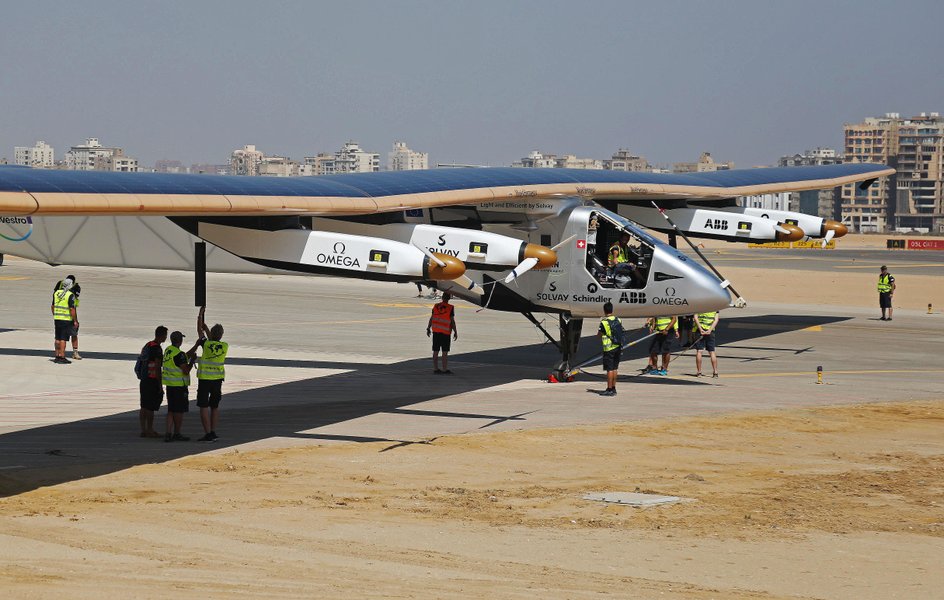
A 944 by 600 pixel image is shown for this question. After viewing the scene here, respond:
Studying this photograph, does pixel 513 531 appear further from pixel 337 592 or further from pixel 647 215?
pixel 647 215

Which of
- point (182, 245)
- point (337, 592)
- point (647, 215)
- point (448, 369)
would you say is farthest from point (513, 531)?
point (647, 215)

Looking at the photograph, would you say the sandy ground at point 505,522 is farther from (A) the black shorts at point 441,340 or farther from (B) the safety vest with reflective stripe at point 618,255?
(A) the black shorts at point 441,340

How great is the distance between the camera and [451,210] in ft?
93.2

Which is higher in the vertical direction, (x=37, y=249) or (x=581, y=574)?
(x=37, y=249)

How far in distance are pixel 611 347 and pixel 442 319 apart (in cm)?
501

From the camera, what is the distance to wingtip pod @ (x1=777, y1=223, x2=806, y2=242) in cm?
3481

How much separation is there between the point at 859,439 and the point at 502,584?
11.7m

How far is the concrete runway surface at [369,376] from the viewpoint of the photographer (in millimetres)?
22031

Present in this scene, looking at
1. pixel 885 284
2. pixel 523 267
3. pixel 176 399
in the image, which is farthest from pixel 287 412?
pixel 885 284

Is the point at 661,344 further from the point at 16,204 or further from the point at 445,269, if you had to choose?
the point at 16,204

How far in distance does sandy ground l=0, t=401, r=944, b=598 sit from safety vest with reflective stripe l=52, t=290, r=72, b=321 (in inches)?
484

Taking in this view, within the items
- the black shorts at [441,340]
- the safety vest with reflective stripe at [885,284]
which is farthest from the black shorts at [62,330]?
the safety vest with reflective stripe at [885,284]

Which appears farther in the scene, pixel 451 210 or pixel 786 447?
pixel 451 210

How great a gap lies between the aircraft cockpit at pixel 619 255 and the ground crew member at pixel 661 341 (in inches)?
64.2
